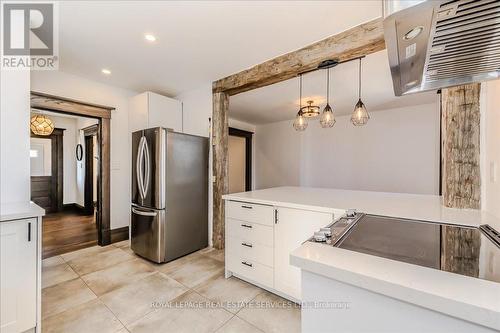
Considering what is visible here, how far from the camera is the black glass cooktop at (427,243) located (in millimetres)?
750

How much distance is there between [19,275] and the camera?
1398 millimetres

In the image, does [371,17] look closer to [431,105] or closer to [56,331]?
[431,105]

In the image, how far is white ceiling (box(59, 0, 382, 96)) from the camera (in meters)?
1.72

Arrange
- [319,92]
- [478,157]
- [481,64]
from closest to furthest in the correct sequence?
[481,64], [478,157], [319,92]

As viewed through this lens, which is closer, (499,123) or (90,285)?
(499,123)

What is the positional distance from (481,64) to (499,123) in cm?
62

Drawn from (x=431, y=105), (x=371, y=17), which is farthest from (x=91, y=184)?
(x=431, y=105)

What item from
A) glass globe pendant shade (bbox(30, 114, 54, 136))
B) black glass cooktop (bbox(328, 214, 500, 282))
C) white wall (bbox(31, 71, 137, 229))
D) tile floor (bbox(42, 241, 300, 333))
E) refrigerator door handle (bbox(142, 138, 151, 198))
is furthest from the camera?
glass globe pendant shade (bbox(30, 114, 54, 136))

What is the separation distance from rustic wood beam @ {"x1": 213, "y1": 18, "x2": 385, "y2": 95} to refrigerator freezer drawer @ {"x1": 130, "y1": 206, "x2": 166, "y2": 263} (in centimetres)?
198

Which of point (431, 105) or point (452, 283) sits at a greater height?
point (431, 105)

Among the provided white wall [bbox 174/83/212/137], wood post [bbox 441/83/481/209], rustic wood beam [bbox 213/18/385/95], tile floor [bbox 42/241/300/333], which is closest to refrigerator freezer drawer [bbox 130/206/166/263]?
tile floor [bbox 42/241/300/333]

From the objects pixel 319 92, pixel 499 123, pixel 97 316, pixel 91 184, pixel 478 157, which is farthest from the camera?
pixel 91 184

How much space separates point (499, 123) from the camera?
1239mm

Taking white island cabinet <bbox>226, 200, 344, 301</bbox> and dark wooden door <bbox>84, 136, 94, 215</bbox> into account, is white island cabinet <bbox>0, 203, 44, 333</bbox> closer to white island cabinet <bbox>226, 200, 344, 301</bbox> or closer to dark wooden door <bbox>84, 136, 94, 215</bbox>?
white island cabinet <bbox>226, 200, 344, 301</bbox>
